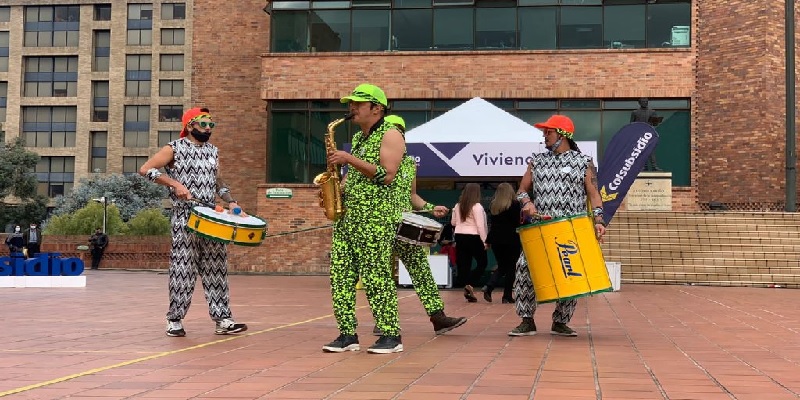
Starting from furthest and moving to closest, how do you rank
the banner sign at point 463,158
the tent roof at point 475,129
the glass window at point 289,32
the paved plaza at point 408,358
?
the glass window at point 289,32 < the tent roof at point 475,129 < the banner sign at point 463,158 < the paved plaza at point 408,358

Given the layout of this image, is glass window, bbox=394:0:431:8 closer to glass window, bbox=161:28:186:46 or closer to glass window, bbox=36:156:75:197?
glass window, bbox=161:28:186:46

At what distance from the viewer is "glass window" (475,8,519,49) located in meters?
29.3

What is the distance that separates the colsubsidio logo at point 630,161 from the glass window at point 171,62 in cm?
7048

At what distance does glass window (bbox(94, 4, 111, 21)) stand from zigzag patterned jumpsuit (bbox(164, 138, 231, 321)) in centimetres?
8003

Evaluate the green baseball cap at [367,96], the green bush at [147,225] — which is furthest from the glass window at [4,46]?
the green baseball cap at [367,96]

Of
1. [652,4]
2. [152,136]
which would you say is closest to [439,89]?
[652,4]

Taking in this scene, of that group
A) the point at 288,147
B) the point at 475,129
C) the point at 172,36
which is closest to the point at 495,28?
the point at 288,147

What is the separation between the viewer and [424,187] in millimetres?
23344

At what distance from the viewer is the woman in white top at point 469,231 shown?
15016 mm

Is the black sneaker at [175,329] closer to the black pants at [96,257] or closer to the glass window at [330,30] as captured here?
the glass window at [330,30]

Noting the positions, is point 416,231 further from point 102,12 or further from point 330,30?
point 102,12

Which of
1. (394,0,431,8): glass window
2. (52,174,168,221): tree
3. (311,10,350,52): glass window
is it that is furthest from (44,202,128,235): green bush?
(52,174,168,221): tree

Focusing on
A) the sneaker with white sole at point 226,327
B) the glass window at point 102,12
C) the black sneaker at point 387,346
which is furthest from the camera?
the glass window at point 102,12

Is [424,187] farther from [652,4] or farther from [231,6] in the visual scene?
[231,6]
